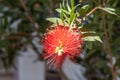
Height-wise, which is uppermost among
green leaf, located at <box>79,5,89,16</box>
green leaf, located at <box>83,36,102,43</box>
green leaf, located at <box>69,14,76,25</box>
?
green leaf, located at <box>79,5,89,16</box>

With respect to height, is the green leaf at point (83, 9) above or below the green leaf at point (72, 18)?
above

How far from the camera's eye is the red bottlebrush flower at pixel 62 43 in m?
0.89

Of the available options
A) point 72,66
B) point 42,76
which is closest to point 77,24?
point 72,66

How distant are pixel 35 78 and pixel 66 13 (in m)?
2.68

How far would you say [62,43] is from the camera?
34.9 inches

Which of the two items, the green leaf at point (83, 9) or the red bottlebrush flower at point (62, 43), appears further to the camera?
the green leaf at point (83, 9)

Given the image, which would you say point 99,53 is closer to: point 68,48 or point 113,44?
point 113,44

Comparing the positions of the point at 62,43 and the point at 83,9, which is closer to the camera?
the point at 62,43

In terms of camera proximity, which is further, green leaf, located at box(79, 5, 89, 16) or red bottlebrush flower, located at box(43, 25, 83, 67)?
green leaf, located at box(79, 5, 89, 16)

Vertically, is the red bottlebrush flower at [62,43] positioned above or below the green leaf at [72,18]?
below

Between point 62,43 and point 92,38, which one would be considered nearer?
point 62,43

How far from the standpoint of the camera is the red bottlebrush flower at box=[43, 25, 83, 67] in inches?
35.0

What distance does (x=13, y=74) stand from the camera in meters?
4.04

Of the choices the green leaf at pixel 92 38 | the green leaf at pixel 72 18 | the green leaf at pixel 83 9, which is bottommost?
the green leaf at pixel 92 38
